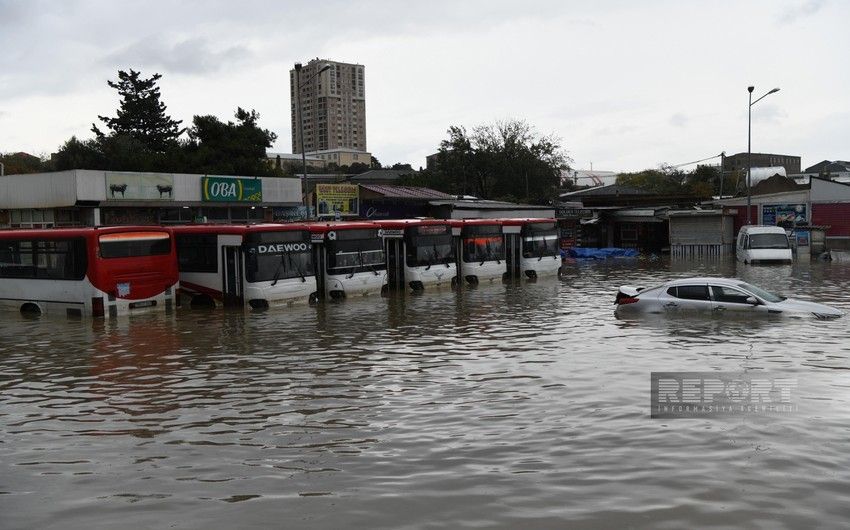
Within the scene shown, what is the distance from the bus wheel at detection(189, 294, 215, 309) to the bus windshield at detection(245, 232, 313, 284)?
2013 mm

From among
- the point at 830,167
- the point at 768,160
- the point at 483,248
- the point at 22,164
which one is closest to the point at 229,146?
the point at 22,164

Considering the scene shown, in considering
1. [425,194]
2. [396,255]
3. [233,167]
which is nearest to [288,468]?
[396,255]

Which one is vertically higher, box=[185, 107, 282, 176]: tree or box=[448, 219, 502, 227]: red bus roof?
box=[185, 107, 282, 176]: tree

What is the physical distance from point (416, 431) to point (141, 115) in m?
74.2

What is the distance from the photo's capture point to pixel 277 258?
2473cm

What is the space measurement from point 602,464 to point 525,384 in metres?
4.34

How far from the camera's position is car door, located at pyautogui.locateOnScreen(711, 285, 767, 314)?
19.6 meters

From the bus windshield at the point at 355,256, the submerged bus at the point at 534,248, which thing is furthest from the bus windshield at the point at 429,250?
the submerged bus at the point at 534,248

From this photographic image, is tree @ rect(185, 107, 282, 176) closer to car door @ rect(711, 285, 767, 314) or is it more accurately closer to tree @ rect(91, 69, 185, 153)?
tree @ rect(91, 69, 185, 153)

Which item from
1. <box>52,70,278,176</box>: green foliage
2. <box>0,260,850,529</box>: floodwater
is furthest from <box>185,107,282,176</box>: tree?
<box>0,260,850,529</box>: floodwater

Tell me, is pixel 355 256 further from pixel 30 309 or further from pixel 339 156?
pixel 339 156

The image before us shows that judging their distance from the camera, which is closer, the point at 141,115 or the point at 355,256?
the point at 355,256

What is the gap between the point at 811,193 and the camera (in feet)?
168

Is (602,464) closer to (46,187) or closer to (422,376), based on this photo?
(422,376)
